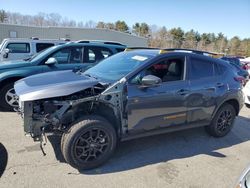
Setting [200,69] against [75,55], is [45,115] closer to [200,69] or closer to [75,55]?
[200,69]

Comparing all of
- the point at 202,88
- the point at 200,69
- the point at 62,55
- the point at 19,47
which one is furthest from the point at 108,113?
the point at 19,47

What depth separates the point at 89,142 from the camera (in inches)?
138

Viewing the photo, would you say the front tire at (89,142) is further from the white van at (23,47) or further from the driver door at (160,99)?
the white van at (23,47)

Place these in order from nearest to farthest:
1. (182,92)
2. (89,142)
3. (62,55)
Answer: (89,142)
(182,92)
(62,55)

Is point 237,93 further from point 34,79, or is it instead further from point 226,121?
point 34,79

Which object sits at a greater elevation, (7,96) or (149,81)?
(149,81)

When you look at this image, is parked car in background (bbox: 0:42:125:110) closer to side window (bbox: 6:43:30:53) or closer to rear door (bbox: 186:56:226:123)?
rear door (bbox: 186:56:226:123)

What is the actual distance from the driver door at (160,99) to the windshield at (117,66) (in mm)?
217

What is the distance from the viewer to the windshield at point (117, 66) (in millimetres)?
3931

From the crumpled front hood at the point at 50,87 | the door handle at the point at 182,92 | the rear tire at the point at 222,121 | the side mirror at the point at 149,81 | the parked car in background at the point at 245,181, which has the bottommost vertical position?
the rear tire at the point at 222,121

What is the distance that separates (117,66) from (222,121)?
2472 mm

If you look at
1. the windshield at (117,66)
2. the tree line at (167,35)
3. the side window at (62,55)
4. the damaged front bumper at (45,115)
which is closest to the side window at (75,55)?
the side window at (62,55)

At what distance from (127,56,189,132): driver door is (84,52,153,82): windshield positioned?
0.71 feet

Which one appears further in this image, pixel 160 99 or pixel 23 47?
pixel 23 47
